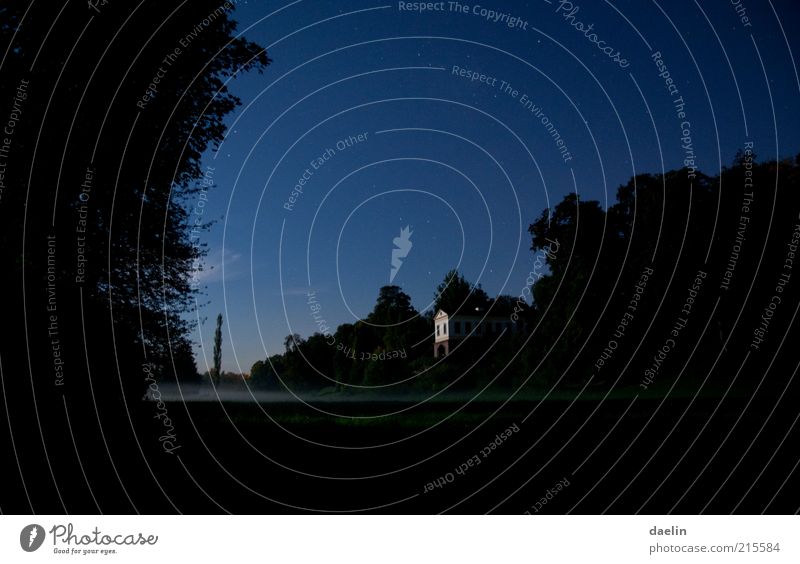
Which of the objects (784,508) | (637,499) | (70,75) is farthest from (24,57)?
(784,508)

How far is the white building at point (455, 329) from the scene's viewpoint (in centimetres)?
1080

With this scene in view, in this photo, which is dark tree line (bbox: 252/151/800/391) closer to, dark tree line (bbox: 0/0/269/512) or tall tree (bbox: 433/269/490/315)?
tall tree (bbox: 433/269/490/315)

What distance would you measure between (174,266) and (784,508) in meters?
9.48

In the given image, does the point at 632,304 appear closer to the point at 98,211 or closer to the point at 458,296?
the point at 458,296

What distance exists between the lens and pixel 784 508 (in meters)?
8.79

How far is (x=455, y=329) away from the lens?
10898 millimetres

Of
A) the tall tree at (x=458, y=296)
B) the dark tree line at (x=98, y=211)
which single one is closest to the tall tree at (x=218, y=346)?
the dark tree line at (x=98, y=211)

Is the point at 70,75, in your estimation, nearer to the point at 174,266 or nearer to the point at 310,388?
the point at 174,266

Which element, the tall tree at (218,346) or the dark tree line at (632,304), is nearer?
the tall tree at (218,346)

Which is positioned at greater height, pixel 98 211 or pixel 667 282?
pixel 98 211

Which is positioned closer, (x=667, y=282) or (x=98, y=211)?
(x=98, y=211)

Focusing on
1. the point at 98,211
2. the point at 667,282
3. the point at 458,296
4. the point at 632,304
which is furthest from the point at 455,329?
the point at 98,211

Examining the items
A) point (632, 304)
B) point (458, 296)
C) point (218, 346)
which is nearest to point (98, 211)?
point (218, 346)

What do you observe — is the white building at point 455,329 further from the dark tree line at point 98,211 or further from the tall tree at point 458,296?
the dark tree line at point 98,211
